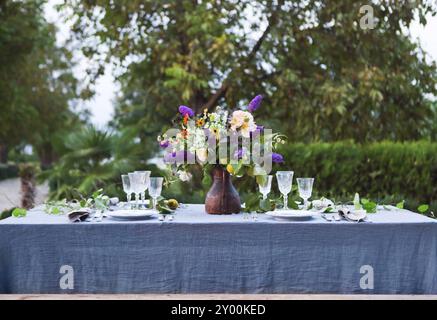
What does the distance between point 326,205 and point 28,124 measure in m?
18.1

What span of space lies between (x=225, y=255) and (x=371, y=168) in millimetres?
4136

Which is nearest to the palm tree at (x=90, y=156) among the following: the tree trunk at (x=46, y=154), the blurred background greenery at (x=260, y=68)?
the blurred background greenery at (x=260, y=68)

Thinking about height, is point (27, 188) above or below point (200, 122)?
below

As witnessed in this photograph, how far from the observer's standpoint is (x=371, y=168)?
6.89 meters

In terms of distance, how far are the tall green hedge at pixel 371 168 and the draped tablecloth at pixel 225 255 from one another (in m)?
3.57

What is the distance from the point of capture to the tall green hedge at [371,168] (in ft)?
22.2

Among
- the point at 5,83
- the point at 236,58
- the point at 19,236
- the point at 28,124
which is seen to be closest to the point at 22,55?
the point at 5,83

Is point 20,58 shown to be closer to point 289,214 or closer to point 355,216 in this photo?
point 289,214

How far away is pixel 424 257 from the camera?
10.4 feet

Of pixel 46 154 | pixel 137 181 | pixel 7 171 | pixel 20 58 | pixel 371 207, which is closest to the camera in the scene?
pixel 137 181

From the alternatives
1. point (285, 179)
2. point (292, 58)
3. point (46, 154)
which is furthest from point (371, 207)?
point (46, 154)

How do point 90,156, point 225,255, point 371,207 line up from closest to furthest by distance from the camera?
point 225,255 < point 371,207 < point 90,156

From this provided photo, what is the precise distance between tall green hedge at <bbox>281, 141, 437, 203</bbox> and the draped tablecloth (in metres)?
3.57
